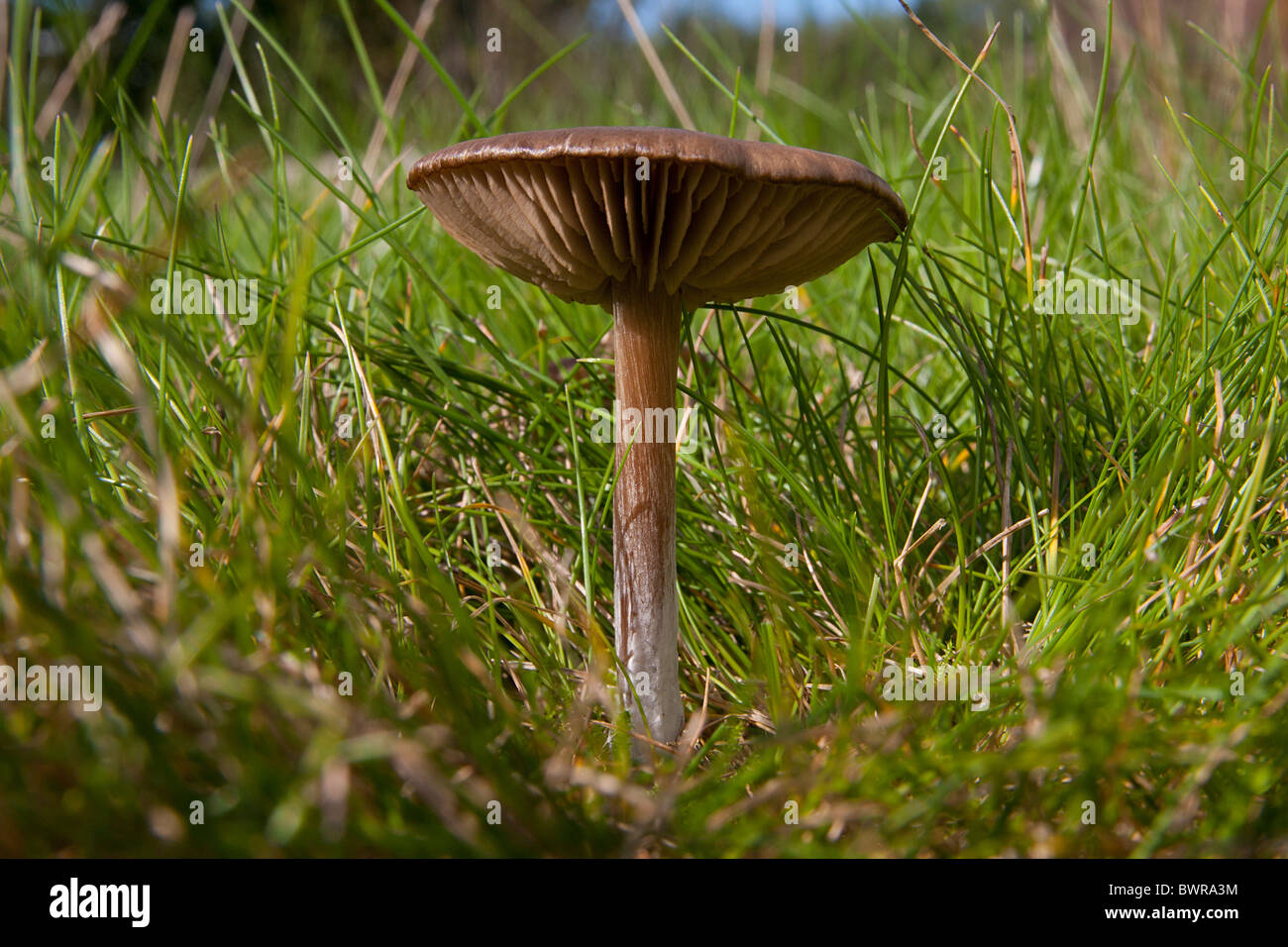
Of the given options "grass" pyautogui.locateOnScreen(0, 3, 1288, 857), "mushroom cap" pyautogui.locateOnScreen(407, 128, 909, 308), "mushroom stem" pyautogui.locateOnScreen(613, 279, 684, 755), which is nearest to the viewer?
"grass" pyautogui.locateOnScreen(0, 3, 1288, 857)

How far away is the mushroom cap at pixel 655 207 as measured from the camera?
3.63ft

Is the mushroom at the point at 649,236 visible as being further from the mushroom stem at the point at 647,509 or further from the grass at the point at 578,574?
the grass at the point at 578,574

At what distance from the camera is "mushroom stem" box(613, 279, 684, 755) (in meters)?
1.46

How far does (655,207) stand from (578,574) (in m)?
0.89

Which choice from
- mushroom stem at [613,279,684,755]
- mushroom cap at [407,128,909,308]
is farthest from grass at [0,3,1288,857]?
mushroom cap at [407,128,909,308]

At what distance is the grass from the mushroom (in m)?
0.12

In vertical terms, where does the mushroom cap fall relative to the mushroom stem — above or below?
above

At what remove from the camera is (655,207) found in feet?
4.17

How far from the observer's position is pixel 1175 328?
1.67 m

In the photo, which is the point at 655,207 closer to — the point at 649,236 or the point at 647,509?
the point at 649,236

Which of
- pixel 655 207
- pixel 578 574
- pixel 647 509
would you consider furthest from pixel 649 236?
pixel 578 574

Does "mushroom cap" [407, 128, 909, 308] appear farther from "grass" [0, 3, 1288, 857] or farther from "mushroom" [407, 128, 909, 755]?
"grass" [0, 3, 1288, 857]

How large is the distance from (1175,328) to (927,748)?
106 centimetres
